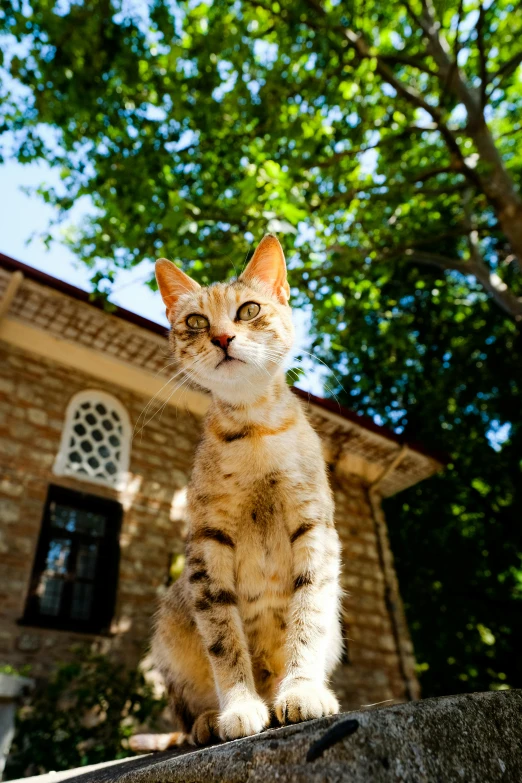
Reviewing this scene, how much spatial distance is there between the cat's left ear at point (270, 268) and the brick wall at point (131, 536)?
288cm

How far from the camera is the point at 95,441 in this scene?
21.7ft

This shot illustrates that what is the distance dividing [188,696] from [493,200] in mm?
8028

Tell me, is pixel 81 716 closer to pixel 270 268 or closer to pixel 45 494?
pixel 45 494

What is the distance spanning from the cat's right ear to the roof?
1745 millimetres

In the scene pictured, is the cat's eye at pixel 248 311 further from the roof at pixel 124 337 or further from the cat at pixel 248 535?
the roof at pixel 124 337

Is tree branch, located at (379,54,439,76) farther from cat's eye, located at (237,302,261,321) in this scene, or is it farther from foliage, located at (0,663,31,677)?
foliage, located at (0,663,31,677)

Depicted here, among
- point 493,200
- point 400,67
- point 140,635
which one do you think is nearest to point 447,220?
point 400,67

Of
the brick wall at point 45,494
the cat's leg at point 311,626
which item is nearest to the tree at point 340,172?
the brick wall at point 45,494

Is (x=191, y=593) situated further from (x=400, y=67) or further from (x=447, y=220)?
(x=447, y=220)

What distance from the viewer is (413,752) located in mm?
1008

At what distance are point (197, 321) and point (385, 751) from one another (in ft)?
5.68

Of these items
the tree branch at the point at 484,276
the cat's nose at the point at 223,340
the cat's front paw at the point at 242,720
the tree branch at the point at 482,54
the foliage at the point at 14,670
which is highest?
the tree branch at the point at 482,54

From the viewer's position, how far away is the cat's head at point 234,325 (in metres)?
2.11

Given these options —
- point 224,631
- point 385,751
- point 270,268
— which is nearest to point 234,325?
point 270,268
